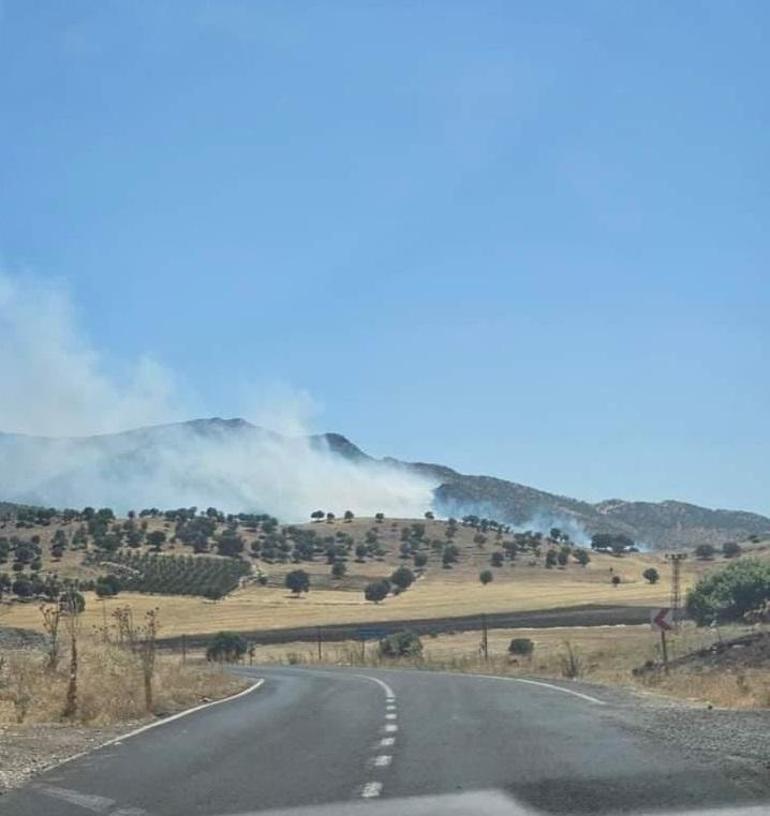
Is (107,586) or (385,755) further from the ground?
(107,586)

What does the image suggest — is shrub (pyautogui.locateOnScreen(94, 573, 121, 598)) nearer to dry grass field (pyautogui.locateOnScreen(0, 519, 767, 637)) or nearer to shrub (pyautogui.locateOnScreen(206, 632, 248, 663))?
dry grass field (pyautogui.locateOnScreen(0, 519, 767, 637))

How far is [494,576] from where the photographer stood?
5551 inches

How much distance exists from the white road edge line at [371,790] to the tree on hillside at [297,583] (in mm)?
107600

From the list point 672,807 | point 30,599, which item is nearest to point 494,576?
point 30,599

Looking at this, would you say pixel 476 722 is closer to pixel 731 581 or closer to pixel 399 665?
pixel 399 665

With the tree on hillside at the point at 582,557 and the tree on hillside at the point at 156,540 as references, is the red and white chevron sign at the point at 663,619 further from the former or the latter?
the tree on hillside at the point at 582,557

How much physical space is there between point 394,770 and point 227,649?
58.7m

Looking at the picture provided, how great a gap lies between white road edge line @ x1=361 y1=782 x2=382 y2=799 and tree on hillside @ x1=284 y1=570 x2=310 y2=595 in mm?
107600

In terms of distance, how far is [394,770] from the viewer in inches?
596

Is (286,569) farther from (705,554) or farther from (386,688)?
(386,688)

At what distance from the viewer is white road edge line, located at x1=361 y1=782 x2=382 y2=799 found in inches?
518

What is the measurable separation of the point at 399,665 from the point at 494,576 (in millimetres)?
80284

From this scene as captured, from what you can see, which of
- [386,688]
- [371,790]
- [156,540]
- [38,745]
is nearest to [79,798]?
[371,790]

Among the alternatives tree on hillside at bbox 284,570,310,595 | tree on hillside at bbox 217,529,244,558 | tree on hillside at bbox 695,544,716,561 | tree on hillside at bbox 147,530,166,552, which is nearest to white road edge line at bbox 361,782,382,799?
tree on hillside at bbox 284,570,310,595
